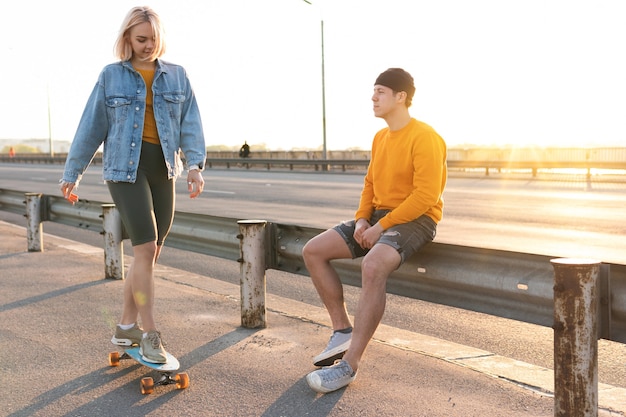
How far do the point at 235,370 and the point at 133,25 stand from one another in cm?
193

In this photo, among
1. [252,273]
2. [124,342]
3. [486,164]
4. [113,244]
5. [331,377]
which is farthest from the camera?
[486,164]

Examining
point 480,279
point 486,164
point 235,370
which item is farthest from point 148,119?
point 486,164

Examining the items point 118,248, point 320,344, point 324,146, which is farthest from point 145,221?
point 324,146

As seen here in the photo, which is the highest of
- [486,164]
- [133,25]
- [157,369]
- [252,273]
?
[133,25]

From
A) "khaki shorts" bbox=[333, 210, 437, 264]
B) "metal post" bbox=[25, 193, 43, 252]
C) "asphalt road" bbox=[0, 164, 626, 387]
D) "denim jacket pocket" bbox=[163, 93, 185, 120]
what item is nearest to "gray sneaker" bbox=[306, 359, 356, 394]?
"khaki shorts" bbox=[333, 210, 437, 264]

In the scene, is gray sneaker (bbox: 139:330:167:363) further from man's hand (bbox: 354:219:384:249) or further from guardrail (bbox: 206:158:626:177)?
guardrail (bbox: 206:158:626:177)

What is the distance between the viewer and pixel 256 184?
82.7 feet

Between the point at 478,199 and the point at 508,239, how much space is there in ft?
23.3

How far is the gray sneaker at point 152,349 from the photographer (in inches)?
163

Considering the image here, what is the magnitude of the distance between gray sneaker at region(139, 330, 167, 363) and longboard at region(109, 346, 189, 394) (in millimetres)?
24

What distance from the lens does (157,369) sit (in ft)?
13.4

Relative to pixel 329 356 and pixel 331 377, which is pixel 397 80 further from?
pixel 331 377

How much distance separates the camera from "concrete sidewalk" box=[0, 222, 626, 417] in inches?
144

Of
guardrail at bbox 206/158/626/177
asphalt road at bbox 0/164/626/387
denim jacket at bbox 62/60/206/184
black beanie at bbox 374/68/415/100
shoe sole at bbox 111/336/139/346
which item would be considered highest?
black beanie at bbox 374/68/415/100
